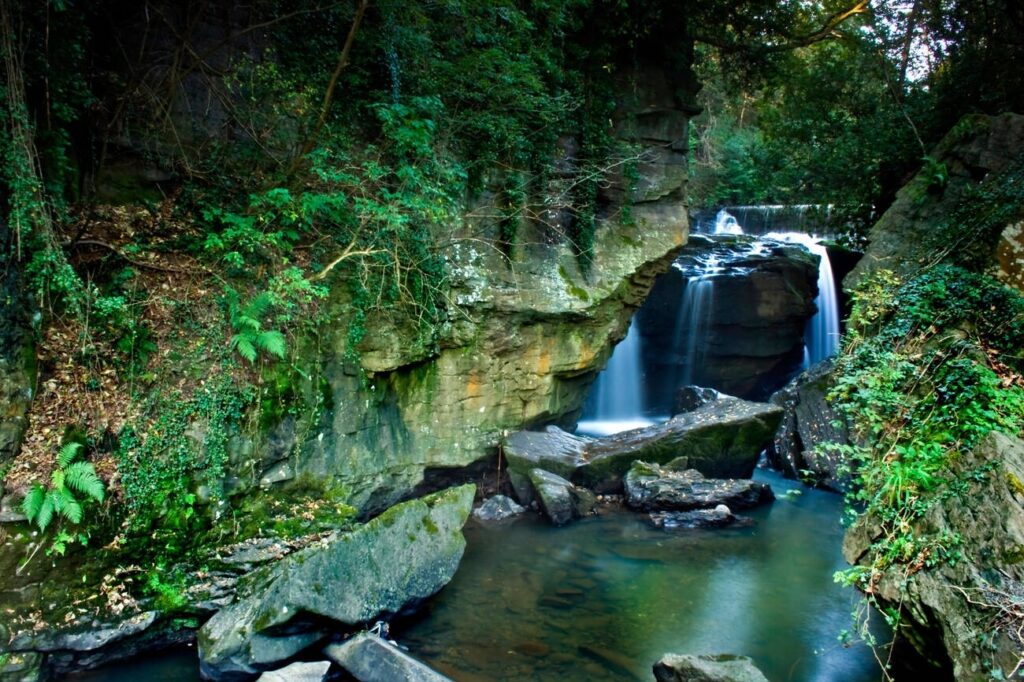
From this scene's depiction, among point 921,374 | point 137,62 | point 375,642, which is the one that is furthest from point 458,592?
point 137,62

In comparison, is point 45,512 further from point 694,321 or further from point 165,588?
point 694,321

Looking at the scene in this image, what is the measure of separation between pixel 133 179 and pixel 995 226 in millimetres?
10074

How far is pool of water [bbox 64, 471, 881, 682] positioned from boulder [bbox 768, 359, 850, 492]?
4.59ft

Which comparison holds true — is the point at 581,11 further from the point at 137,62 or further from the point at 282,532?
the point at 282,532

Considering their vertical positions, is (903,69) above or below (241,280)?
above

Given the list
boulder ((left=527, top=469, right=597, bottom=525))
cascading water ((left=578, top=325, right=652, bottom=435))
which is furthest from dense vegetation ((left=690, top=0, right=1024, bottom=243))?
boulder ((left=527, top=469, right=597, bottom=525))

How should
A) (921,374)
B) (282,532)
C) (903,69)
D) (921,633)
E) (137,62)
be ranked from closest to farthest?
(921,633) → (921,374) → (282,532) → (137,62) → (903,69)

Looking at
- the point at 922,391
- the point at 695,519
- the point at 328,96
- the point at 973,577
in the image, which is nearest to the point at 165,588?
the point at 328,96

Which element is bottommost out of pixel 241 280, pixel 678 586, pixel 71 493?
pixel 678 586

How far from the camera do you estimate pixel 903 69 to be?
42.2 ft

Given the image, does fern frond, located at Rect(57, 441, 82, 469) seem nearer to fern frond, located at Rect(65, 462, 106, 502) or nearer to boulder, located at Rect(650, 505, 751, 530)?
fern frond, located at Rect(65, 462, 106, 502)

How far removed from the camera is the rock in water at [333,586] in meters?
4.87

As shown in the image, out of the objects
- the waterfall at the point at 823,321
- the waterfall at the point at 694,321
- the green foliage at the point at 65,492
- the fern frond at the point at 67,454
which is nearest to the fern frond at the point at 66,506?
the green foliage at the point at 65,492

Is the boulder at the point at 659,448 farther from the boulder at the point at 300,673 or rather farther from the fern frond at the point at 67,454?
the fern frond at the point at 67,454
